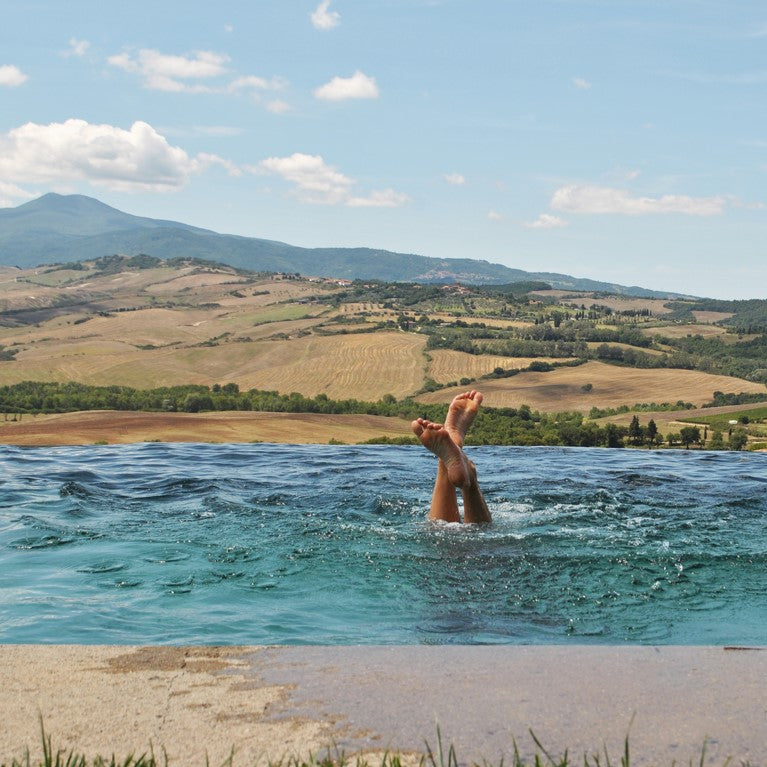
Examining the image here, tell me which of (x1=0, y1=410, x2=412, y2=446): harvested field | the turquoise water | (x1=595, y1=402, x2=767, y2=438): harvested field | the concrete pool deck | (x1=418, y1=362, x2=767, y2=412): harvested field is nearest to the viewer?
the concrete pool deck

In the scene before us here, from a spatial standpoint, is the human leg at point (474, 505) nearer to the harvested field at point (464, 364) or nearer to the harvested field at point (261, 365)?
the harvested field at point (261, 365)

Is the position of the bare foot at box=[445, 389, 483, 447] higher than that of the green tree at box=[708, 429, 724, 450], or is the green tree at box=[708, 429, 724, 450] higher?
the bare foot at box=[445, 389, 483, 447]

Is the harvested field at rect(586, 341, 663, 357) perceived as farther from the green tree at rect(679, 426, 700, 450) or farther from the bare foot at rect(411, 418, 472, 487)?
the bare foot at rect(411, 418, 472, 487)

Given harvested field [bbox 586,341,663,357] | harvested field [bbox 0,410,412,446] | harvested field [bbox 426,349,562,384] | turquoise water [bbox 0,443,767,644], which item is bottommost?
→ harvested field [bbox 0,410,412,446]

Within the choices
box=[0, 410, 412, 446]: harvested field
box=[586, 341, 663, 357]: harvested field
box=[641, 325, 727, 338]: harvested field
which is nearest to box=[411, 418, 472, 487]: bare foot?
box=[0, 410, 412, 446]: harvested field

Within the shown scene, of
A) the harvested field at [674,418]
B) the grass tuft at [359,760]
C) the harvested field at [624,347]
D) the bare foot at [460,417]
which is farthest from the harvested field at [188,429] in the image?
the harvested field at [624,347]

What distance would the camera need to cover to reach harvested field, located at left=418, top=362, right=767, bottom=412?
62469 millimetres

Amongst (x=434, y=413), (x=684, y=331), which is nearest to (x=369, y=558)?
(x=434, y=413)

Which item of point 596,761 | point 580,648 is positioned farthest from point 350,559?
point 596,761

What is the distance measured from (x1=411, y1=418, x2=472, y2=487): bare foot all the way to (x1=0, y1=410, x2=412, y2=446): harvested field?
52.2ft

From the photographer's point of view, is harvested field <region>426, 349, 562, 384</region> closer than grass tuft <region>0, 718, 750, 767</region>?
No

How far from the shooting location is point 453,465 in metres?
9.70

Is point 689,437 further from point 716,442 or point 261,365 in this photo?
point 261,365

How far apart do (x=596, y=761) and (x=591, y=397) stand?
6349 cm
